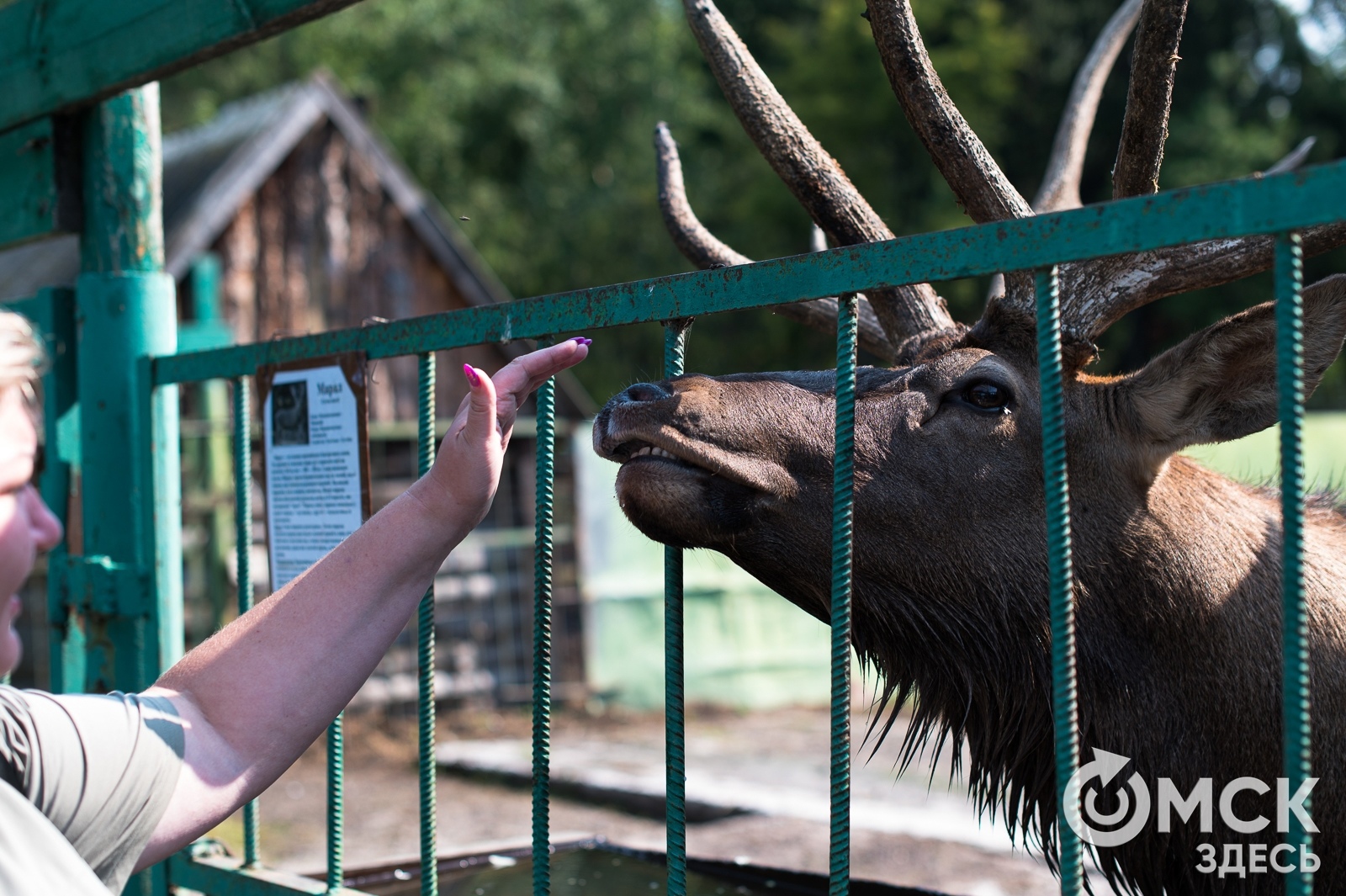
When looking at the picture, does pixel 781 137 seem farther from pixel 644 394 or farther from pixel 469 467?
pixel 469 467

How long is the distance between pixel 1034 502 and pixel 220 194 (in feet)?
36.5

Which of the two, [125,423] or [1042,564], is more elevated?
[125,423]

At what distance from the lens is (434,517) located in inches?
72.1

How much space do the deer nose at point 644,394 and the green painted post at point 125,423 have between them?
5.71 feet

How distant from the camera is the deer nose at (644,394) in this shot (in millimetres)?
2064

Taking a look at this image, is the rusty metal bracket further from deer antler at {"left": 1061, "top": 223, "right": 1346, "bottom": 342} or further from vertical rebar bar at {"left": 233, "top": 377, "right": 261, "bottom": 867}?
deer antler at {"left": 1061, "top": 223, "right": 1346, "bottom": 342}

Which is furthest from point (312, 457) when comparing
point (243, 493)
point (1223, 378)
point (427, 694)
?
point (1223, 378)

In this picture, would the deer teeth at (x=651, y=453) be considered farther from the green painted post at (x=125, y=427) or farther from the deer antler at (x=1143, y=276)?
the green painted post at (x=125, y=427)

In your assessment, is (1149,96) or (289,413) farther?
(289,413)

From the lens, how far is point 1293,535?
1401mm

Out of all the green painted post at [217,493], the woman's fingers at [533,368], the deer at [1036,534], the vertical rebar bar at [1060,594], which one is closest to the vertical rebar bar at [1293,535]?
the vertical rebar bar at [1060,594]

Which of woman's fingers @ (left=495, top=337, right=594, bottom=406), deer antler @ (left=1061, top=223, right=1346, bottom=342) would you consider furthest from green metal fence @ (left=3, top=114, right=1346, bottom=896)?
deer antler @ (left=1061, top=223, right=1346, bottom=342)

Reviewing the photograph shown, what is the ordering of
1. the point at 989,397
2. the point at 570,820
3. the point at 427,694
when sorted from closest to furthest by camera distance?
the point at 989,397 → the point at 427,694 → the point at 570,820

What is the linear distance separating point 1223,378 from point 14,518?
6.52ft
